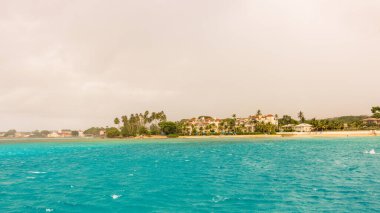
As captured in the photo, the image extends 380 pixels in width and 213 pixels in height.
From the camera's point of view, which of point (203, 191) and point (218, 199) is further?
point (203, 191)

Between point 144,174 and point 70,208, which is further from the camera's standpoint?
point 144,174

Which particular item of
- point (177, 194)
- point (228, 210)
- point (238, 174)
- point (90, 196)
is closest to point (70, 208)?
point (90, 196)

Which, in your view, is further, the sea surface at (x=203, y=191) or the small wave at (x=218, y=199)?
the small wave at (x=218, y=199)

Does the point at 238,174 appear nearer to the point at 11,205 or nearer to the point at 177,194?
the point at 177,194

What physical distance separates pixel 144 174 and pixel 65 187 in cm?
1182

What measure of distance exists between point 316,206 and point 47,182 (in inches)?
1246

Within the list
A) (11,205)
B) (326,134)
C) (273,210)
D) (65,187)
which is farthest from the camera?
(326,134)

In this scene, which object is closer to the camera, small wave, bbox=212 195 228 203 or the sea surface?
the sea surface

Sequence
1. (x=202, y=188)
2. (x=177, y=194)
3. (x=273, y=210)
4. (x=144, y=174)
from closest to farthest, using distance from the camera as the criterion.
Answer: (x=273, y=210)
(x=177, y=194)
(x=202, y=188)
(x=144, y=174)

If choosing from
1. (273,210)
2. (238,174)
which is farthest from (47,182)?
(273,210)

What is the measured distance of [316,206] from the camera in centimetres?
2408

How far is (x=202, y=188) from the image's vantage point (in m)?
32.7

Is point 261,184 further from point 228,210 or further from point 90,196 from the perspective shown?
point 90,196

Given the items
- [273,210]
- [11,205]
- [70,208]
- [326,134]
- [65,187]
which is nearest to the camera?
[273,210]
